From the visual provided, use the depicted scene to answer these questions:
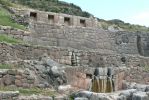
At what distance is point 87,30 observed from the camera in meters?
22.8

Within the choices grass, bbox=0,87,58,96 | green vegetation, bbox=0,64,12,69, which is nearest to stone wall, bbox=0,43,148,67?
green vegetation, bbox=0,64,12,69

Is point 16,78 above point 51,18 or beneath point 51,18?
beneath

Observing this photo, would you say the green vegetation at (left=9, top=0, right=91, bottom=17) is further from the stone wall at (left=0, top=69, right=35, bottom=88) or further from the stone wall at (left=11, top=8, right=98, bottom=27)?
the stone wall at (left=0, top=69, right=35, bottom=88)

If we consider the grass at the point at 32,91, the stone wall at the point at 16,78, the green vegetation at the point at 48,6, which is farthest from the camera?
the green vegetation at the point at 48,6

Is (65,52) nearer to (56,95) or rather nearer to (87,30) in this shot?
(56,95)

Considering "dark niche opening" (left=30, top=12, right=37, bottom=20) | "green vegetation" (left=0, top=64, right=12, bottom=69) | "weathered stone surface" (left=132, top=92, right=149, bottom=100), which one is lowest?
"weathered stone surface" (left=132, top=92, right=149, bottom=100)

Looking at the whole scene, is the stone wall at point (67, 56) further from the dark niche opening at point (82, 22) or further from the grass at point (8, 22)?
the dark niche opening at point (82, 22)

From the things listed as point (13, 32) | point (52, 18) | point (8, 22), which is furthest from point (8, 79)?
point (52, 18)

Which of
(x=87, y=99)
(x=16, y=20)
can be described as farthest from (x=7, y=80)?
(x=16, y=20)

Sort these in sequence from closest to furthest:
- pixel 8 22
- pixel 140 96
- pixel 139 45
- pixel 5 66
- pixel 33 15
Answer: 1. pixel 140 96
2. pixel 5 66
3. pixel 8 22
4. pixel 33 15
5. pixel 139 45

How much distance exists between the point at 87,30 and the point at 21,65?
33.7 ft

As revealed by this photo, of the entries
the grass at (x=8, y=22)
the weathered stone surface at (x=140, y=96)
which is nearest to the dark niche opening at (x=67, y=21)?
the grass at (x=8, y=22)

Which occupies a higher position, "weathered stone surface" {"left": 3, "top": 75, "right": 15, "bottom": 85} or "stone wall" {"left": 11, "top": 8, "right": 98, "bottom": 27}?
"stone wall" {"left": 11, "top": 8, "right": 98, "bottom": 27}

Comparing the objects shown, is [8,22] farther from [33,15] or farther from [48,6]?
[48,6]
